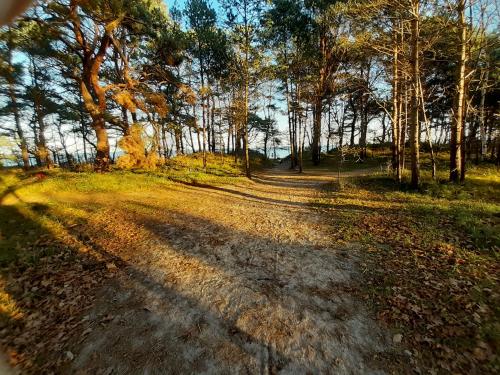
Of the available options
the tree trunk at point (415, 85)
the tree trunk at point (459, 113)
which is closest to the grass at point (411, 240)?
the tree trunk at point (459, 113)

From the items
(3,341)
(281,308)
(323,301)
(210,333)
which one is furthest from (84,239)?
(323,301)

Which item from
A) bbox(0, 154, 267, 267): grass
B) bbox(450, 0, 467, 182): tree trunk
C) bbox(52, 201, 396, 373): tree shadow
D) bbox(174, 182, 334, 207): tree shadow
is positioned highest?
bbox(450, 0, 467, 182): tree trunk

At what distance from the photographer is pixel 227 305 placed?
4879mm

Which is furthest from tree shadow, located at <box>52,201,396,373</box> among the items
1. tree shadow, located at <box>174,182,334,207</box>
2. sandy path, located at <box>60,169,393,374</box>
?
tree shadow, located at <box>174,182,334,207</box>

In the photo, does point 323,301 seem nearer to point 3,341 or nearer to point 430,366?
point 430,366

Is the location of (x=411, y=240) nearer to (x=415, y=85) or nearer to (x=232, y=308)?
(x=232, y=308)

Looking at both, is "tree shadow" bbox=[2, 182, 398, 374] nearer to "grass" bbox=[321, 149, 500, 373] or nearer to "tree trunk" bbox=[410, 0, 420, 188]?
"grass" bbox=[321, 149, 500, 373]

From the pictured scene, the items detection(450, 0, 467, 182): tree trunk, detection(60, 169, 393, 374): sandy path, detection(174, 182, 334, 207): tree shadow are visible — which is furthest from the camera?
detection(174, 182, 334, 207): tree shadow

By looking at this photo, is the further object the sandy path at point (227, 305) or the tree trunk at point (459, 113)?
the tree trunk at point (459, 113)

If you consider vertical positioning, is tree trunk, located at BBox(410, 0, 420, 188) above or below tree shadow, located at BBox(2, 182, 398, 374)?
above

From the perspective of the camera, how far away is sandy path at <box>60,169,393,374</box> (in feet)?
12.4

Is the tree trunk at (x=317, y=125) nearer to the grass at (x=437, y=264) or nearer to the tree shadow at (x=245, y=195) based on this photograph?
the tree shadow at (x=245, y=195)

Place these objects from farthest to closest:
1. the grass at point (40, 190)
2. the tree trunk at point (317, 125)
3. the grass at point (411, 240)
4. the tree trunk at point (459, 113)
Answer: the tree trunk at point (317, 125), the tree trunk at point (459, 113), the grass at point (40, 190), the grass at point (411, 240)

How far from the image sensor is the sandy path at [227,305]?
3.79m
